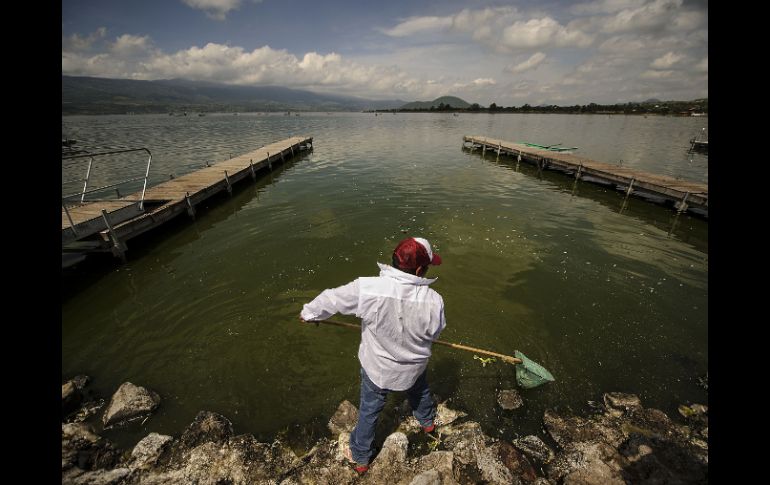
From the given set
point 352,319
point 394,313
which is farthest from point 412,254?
point 352,319

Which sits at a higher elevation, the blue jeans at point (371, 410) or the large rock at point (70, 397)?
the blue jeans at point (371, 410)

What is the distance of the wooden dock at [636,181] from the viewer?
1647cm

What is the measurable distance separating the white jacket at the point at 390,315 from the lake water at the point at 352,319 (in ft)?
7.59

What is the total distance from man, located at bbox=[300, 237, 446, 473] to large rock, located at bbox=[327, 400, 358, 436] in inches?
68.8

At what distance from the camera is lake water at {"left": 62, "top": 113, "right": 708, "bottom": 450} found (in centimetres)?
619

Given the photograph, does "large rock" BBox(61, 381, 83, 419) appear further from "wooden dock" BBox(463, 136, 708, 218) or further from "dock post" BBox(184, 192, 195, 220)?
"wooden dock" BBox(463, 136, 708, 218)

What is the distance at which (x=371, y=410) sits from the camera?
4.12m

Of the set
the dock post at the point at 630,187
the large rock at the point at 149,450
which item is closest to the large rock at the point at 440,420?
the large rock at the point at 149,450

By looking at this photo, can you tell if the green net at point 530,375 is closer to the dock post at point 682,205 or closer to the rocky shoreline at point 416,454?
the rocky shoreline at point 416,454

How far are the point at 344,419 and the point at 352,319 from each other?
3.25m

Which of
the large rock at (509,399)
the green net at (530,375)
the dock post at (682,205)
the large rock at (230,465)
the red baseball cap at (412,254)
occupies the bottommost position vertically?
the large rock at (230,465)

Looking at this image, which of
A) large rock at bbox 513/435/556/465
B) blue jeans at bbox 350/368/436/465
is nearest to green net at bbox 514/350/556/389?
large rock at bbox 513/435/556/465

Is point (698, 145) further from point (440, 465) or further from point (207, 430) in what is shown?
point (207, 430)
